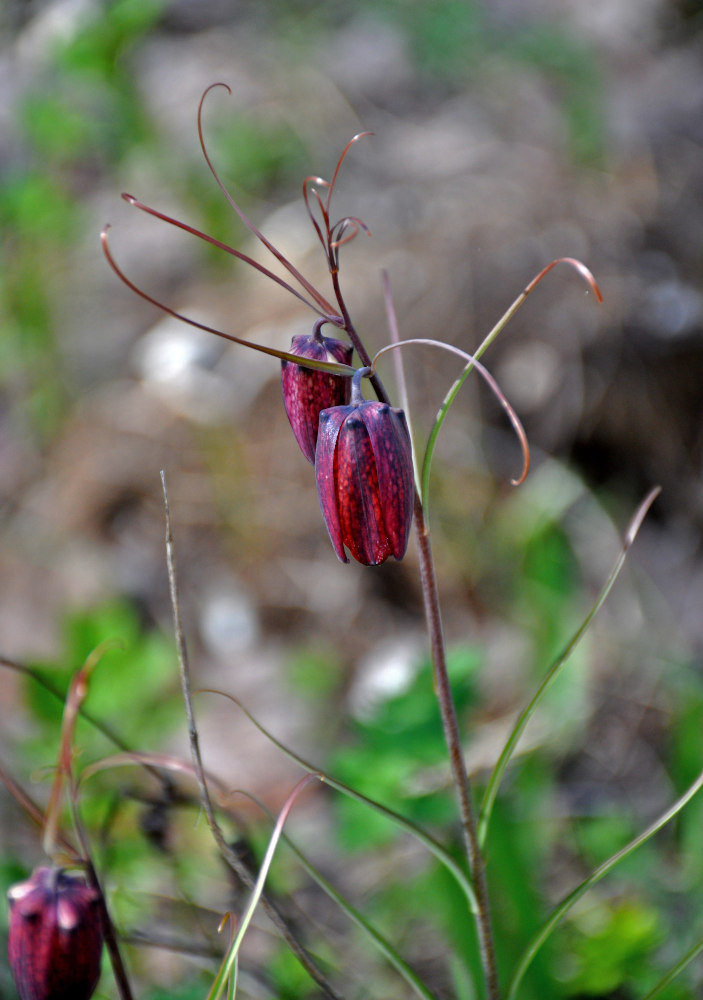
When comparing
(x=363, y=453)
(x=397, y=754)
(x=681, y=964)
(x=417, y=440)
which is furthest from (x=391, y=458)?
(x=417, y=440)

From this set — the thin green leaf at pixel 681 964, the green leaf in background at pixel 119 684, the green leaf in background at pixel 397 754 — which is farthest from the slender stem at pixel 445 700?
the green leaf in background at pixel 119 684

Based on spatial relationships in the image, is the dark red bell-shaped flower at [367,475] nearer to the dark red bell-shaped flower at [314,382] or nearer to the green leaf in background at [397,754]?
the dark red bell-shaped flower at [314,382]

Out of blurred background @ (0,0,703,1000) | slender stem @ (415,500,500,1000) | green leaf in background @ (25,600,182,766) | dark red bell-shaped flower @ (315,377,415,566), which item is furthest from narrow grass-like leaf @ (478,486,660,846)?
green leaf in background @ (25,600,182,766)

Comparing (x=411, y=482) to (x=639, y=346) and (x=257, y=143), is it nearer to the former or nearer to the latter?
(x=639, y=346)

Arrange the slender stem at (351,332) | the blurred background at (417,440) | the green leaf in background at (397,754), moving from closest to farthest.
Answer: the slender stem at (351,332) → the green leaf in background at (397,754) → the blurred background at (417,440)

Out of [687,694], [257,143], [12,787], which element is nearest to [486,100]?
[257,143]

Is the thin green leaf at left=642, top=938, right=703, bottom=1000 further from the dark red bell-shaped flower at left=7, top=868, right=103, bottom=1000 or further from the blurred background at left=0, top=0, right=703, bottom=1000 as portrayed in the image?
the dark red bell-shaped flower at left=7, top=868, right=103, bottom=1000

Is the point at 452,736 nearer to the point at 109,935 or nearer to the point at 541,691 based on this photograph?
the point at 541,691
